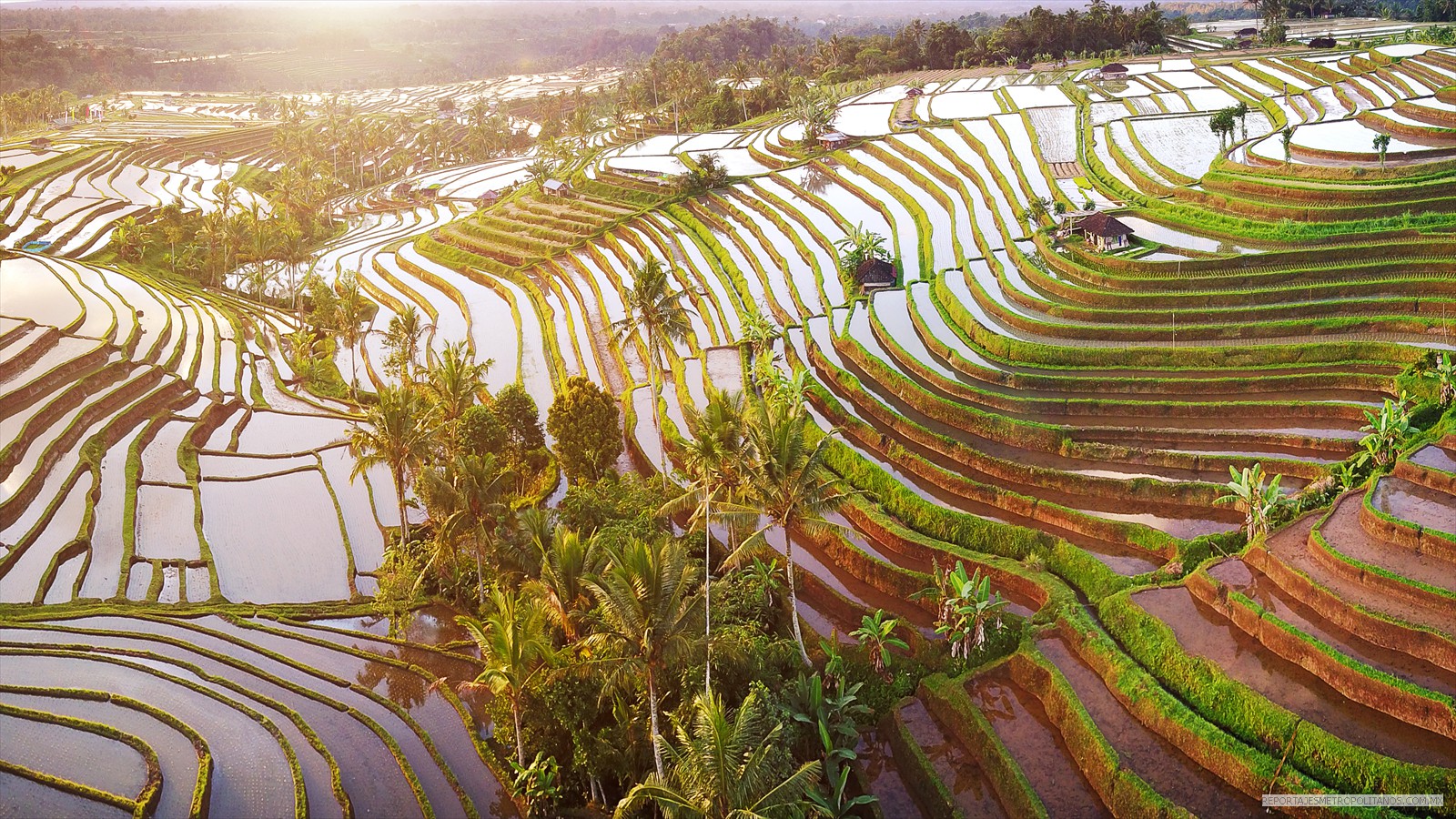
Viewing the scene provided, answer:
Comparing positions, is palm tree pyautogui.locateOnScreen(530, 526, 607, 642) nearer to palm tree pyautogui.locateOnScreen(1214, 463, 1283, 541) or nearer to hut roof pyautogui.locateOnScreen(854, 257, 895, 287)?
palm tree pyautogui.locateOnScreen(1214, 463, 1283, 541)

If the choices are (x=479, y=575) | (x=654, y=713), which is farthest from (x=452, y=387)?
(x=654, y=713)

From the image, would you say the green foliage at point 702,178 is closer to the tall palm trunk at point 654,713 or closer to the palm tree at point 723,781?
the tall palm trunk at point 654,713

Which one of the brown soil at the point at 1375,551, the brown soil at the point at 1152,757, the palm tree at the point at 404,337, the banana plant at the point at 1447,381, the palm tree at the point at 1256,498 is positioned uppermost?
the palm tree at the point at 404,337

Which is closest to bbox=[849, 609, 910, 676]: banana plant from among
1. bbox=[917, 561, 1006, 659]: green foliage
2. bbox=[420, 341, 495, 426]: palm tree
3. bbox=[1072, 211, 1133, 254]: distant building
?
bbox=[917, 561, 1006, 659]: green foliage

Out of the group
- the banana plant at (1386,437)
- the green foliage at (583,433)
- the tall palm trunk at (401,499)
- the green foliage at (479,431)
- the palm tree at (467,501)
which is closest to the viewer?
the banana plant at (1386,437)

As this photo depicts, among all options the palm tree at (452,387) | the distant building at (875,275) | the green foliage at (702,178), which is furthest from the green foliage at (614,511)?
the green foliage at (702,178)

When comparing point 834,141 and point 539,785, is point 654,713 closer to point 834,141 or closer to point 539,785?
point 539,785

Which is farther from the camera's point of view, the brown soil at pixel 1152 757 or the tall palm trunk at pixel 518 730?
the tall palm trunk at pixel 518 730
